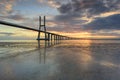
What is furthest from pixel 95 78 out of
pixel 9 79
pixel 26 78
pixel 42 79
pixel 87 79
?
pixel 9 79

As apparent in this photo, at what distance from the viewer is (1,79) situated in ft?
15.9

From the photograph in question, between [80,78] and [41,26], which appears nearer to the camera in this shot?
[80,78]

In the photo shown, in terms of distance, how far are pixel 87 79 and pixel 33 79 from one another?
1228mm

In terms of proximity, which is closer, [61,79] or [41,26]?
[61,79]

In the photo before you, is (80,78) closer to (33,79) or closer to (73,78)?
(73,78)

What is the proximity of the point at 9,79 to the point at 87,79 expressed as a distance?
1.78m

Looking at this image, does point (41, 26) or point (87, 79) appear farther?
point (41, 26)

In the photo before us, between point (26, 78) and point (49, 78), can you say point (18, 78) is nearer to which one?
point (26, 78)

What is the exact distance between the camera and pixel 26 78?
4945mm

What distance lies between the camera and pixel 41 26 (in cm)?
11612

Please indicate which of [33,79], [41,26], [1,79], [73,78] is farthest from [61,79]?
[41,26]

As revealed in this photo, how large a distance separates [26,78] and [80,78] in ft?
4.13

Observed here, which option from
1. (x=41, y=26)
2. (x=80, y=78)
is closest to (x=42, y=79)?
(x=80, y=78)

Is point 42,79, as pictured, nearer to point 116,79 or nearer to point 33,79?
point 33,79
